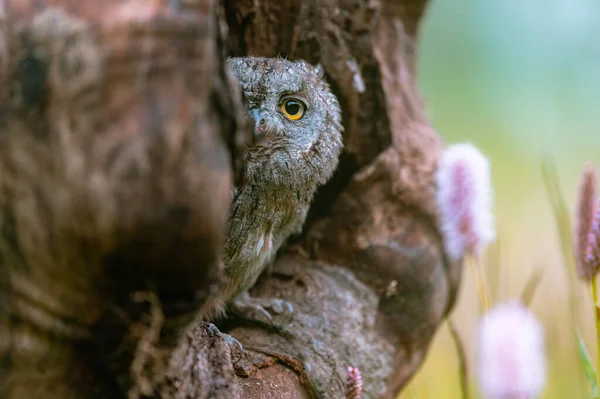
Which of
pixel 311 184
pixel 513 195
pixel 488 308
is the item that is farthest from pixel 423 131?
pixel 513 195

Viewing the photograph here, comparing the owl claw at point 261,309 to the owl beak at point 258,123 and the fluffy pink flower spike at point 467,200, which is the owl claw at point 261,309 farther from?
the fluffy pink flower spike at point 467,200

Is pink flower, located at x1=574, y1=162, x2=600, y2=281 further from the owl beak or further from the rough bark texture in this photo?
the owl beak

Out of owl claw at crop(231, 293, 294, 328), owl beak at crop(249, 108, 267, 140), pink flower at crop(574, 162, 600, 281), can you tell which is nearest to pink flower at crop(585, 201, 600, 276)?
pink flower at crop(574, 162, 600, 281)

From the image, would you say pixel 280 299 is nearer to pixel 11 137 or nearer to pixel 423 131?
pixel 423 131

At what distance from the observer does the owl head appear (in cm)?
211

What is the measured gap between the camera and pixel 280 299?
2.19m

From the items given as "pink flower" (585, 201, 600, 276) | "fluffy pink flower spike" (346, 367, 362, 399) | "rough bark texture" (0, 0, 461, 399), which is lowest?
"fluffy pink flower spike" (346, 367, 362, 399)

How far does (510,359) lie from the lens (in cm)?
102

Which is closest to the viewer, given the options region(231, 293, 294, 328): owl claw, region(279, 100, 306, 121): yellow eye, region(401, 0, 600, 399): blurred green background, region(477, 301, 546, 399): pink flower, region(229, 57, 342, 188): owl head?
region(477, 301, 546, 399): pink flower

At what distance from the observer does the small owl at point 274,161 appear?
2.08 m

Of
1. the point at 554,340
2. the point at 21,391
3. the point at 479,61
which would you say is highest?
the point at 479,61

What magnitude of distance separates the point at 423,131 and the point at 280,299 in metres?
0.94

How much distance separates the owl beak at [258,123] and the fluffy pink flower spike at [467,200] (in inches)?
26.9

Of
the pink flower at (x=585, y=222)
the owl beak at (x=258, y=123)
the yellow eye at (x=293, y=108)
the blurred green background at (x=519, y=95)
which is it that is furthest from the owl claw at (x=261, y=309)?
the blurred green background at (x=519, y=95)
